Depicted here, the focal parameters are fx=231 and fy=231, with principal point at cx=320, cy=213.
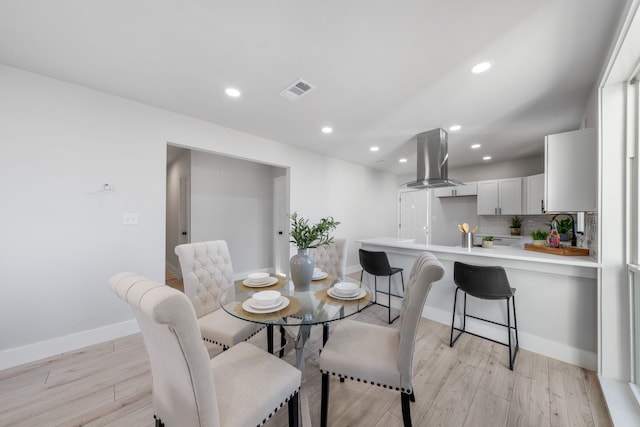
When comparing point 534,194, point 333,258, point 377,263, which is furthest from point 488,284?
point 534,194

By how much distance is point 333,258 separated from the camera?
2744mm

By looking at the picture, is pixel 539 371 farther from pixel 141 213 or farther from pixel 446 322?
pixel 141 213

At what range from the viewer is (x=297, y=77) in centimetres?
204

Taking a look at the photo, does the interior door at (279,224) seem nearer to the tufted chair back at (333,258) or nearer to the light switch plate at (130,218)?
the tufted chair back at (333,258)

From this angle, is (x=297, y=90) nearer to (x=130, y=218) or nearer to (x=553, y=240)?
(x=130, y=218)

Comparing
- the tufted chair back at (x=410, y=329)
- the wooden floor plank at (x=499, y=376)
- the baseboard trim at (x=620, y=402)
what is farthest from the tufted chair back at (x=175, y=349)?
the baseboard trim at (x=620, y=402)

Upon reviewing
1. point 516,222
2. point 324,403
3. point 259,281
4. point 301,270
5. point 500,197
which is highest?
point 500,197

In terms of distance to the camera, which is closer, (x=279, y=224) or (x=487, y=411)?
(x=487, y=411)

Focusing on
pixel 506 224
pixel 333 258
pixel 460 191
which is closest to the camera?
pixel 333 258

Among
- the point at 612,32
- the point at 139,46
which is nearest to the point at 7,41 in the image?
the point at 139,46

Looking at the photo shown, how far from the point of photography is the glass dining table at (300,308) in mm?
1292

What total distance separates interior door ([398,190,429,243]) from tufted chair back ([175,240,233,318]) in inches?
203

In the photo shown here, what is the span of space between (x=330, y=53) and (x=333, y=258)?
201 cm

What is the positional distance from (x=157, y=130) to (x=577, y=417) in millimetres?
4294
